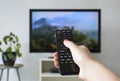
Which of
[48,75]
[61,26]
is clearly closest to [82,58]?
[48,75]

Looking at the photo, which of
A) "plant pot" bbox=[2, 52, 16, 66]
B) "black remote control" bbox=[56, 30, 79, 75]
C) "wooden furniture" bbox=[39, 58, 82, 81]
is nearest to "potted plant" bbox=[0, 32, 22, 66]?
"plant pot" bbox=[2, 52, 16, 66]

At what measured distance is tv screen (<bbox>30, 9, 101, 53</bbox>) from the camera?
348 centimetres

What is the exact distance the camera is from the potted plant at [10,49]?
3.16 meters

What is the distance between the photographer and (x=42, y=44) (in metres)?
3.48

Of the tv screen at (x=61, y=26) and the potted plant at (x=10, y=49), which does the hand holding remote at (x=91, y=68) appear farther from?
the tv screen at (x=61, y=26)

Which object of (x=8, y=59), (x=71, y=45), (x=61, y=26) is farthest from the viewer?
(x=61, y=26)

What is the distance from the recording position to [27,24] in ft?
11.5

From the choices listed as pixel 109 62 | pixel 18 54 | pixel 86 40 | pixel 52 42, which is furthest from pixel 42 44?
pixel 109 62

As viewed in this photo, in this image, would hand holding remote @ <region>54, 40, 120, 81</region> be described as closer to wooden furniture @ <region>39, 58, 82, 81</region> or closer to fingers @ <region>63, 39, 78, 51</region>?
fingers @ <region>63, 39, 78, 51</region>

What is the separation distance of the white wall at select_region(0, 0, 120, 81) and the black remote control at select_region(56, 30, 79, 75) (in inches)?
107

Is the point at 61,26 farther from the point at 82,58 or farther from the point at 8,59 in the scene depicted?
the point at 82,58

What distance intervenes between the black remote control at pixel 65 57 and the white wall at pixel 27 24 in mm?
2720

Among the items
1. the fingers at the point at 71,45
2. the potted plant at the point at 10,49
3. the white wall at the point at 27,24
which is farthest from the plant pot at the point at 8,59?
the fingers at the point at 71,45

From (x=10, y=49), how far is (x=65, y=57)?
2537mm
